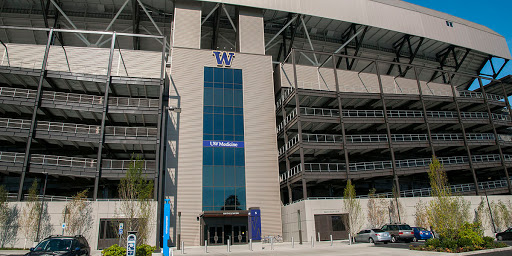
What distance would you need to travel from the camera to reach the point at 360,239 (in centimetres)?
3105

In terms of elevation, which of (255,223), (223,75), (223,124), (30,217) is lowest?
(255,223)

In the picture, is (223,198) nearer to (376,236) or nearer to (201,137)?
(201,137)

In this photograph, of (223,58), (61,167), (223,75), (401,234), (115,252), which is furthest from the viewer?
(223,58)

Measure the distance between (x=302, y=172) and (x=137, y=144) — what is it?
779 inches

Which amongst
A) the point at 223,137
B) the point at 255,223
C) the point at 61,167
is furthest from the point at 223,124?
the point at 61,167

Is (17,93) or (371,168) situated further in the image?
(371,168)

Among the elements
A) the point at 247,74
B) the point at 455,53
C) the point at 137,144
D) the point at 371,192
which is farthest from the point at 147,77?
the point at 455,53

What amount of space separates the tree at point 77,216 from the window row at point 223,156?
44.3 feet

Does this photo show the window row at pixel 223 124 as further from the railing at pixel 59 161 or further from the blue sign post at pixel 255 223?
the blue sign post at pixel 255 223

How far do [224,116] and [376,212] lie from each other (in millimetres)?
21630

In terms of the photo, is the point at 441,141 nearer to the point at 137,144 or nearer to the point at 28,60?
the point at 137,144

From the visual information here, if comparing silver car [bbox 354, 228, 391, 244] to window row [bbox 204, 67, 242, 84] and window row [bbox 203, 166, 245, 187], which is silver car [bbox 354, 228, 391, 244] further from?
window row [bbox 204, 67, 242, 84]

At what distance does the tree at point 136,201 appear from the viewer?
99.0 ft

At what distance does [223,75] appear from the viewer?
45.9m
